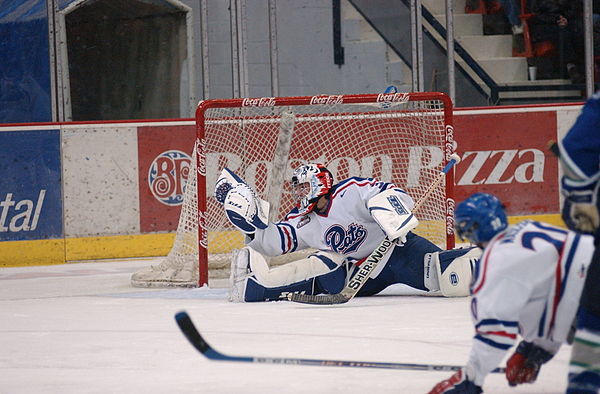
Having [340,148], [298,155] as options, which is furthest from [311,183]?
[298,155]

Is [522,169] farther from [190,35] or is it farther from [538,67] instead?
[190,35]

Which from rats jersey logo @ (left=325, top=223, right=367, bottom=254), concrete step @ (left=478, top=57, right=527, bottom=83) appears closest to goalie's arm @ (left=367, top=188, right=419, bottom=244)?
rats jersey logo @ (left=325, top=223, right=367, bottom=254)

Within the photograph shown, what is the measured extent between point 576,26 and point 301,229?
4.79 meters

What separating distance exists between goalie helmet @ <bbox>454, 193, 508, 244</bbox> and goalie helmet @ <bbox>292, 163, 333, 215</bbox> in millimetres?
2686

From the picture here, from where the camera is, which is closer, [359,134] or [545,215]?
[359,134]

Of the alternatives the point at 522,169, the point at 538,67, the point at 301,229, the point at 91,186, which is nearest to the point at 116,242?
the point at 91,186

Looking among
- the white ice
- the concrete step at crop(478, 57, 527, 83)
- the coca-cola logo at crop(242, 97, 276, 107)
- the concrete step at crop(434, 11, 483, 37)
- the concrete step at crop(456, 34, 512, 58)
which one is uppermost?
the concrete step at crop(434, 11, 483, 37)

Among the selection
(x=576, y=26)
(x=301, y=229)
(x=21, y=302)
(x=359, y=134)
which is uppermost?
(x=576, y=26)

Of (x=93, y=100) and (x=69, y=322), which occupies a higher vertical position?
(x=93, y=100)

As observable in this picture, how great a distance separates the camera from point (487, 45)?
10086 millimetres

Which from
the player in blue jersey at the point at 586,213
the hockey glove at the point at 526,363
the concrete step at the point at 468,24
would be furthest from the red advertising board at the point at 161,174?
the hockey glove at the point at 526,363

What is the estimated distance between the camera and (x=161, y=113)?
955 centimetres

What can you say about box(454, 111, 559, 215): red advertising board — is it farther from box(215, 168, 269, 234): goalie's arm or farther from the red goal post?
box(215, 168, 269, 234): goalie's arm

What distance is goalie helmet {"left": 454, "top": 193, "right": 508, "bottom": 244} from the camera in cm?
271
